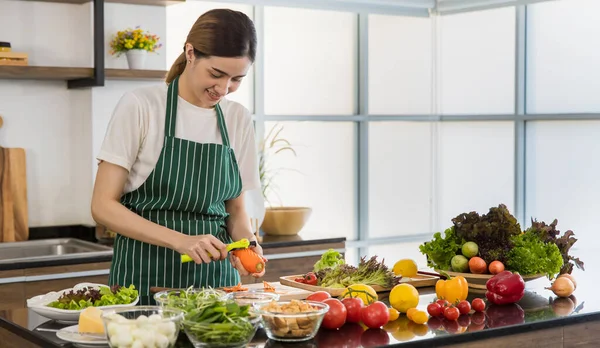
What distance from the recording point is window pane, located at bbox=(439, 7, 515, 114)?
605cm

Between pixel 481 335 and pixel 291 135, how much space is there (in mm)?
3658

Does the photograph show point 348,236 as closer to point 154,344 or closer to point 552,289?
point 552,289

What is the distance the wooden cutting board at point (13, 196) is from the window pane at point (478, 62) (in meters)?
3.17

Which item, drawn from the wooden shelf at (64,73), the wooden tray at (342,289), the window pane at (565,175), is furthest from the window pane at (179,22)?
the wooden tray at (342,289)

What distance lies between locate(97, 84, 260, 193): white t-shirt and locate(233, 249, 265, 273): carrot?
1.60 feet

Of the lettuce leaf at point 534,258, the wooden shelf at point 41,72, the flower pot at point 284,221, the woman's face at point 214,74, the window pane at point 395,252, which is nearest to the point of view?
the woman's face at point 214,74

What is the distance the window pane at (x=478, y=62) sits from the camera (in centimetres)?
605

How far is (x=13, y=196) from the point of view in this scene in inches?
185

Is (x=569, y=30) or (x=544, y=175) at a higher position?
(x=569, y=30)

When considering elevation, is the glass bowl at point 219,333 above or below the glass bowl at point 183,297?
below

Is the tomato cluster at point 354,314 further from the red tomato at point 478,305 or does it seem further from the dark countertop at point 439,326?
the red tomato at point 478,305

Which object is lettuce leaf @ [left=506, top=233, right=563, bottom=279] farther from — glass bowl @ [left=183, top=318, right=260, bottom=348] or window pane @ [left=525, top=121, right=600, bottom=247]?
window pane @ [left=525, top=121, right=600, bottom=247]

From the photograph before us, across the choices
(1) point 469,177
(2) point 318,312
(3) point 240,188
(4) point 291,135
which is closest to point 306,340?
(2) point 318,312

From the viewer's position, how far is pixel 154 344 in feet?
6.55
